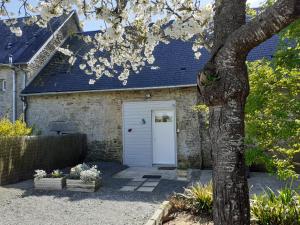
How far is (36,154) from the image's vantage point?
37.0 ft

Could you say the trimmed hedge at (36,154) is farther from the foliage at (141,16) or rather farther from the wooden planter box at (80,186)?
the foliage at (141,16)

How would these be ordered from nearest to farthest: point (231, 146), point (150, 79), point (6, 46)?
point (231, 146)
point (150, 79)
point (6, 46)

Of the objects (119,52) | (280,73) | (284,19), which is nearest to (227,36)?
(284,19)

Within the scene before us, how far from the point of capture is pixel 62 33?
17891 millimetres

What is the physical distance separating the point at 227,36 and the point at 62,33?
51.5 ft

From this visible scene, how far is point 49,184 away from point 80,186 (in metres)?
0.88

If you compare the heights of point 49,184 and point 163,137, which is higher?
point 163,137

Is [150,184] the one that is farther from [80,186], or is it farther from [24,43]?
[24,43]

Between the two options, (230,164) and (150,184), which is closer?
(230,164)

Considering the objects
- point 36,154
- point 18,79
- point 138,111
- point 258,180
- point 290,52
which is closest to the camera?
point 290,52

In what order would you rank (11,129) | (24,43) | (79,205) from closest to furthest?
(79,205) → (11,129) → (24,43)

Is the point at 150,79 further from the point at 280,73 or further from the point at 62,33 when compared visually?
the point at 280,73

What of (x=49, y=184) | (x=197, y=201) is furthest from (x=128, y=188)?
(x=197, y=201)

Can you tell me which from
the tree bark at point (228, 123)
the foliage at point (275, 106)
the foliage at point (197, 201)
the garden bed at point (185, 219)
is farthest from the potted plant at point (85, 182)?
the tree bark at point (228, 123)
